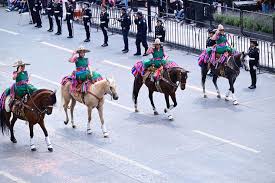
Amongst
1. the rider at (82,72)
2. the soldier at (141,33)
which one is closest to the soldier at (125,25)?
the soldier at (141,33)

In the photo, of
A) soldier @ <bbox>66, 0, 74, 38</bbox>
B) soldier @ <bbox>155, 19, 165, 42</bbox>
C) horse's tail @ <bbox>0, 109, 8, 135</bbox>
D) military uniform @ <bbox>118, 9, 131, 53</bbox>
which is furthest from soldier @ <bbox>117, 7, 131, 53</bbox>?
horse's tail @ <bbox>0, 109, 8, 135</bbox>

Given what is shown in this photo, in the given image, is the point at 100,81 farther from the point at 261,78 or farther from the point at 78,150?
the point at 261,78

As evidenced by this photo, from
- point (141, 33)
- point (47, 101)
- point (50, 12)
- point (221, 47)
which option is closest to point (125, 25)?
point (141, 33)

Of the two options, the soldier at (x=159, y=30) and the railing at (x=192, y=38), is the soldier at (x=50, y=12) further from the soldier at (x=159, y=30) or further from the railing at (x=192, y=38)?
the soldier at (x=159, y=30)

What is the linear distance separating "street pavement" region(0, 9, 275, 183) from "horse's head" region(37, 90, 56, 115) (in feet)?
4.39

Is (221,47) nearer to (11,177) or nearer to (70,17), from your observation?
(11,177)

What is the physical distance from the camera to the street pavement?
2150 centimetres

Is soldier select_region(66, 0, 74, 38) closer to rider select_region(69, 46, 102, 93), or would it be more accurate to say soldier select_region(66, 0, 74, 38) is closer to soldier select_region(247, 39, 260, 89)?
soldier select_region(247, 39, 260, 89)

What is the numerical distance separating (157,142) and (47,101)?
11.5ft

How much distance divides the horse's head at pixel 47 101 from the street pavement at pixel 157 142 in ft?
4.39

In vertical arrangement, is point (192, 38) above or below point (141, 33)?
below

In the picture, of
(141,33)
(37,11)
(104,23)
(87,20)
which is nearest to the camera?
(141,33)

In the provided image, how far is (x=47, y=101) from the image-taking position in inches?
912

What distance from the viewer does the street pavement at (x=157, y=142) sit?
846 inches
